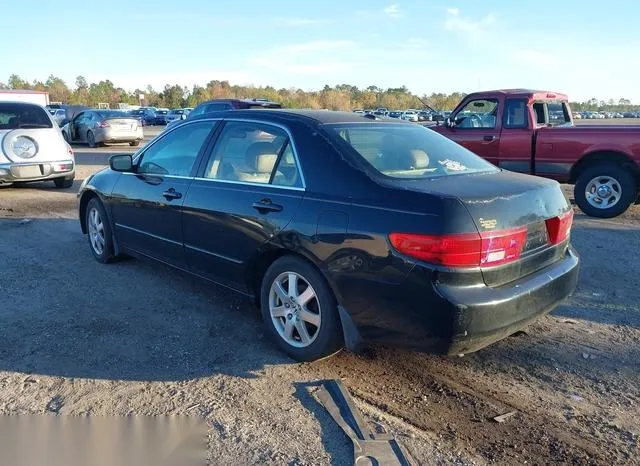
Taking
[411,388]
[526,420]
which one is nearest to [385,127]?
[411,388]

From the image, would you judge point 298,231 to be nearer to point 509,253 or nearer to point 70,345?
point 509,253

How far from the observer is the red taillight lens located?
358 centimetres

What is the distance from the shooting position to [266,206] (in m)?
3.74

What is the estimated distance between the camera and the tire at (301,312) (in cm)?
344

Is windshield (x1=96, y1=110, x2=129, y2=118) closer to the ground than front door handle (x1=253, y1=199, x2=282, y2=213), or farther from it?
farther from it

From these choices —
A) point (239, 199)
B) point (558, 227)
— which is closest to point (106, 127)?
point (239, 199)

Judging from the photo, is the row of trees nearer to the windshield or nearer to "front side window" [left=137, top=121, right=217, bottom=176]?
the windshield

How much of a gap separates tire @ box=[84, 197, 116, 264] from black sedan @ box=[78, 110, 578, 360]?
1.13 meters

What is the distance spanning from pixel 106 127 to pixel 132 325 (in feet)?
56.7

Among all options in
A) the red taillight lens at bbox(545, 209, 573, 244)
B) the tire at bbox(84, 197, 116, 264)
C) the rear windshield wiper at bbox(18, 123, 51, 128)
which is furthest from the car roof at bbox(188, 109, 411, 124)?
the rear windshield wiper at bbox(18, 123, 51, 128)

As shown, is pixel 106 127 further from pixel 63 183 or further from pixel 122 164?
pixel 122 164

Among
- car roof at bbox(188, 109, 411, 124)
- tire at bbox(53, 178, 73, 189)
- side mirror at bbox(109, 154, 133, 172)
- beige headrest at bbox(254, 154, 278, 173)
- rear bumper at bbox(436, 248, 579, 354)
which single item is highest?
car roof at bbox(188, 109, 411, 124)

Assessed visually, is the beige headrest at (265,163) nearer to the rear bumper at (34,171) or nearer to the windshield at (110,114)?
the rear bumper at (34,171)

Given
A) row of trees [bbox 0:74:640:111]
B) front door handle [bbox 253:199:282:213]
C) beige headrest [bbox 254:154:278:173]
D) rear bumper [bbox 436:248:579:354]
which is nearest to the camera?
rear bumper [bbox 436:248:579:354]
